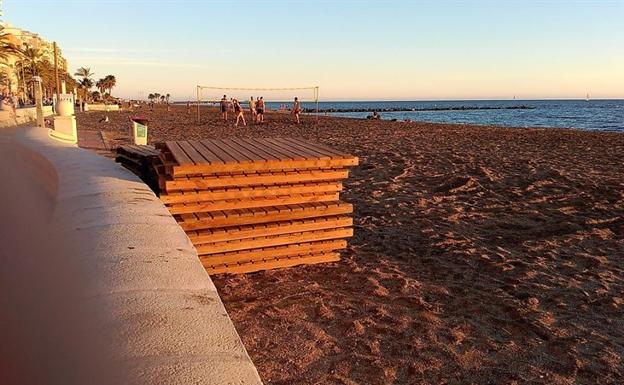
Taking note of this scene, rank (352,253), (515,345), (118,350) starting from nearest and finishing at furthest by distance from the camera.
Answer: (118,350) < (515,345) < (352,253)

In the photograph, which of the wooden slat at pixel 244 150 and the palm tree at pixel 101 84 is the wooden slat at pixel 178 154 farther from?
the palm tree at pixel 101 84

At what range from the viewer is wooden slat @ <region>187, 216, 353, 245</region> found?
A: 16.1 feet

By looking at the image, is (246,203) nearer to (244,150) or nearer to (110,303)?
(244,150)

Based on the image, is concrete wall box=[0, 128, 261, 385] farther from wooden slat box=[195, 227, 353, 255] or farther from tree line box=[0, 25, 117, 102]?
tree line box=[0, 25, 117, 102]

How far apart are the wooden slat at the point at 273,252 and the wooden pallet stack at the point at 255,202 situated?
0.03 feet

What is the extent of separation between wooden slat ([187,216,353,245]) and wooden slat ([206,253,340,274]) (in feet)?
1.07

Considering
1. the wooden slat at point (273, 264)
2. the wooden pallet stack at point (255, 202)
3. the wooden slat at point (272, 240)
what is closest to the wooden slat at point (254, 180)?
the wooden pallet stack at point (255, 202)

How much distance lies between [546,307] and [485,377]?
5.00 feet

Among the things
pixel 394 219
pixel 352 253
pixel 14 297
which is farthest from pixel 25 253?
pixel 394 219

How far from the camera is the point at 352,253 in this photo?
604cm

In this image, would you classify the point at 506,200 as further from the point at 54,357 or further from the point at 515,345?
the point at 54,357

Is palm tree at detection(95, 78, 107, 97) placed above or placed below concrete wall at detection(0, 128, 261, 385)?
above

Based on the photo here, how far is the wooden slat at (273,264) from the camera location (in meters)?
5.08

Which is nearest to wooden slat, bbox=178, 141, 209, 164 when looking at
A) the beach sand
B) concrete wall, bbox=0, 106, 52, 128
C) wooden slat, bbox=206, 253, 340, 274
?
wooden slat, bbox=206, 253, 340, 274
